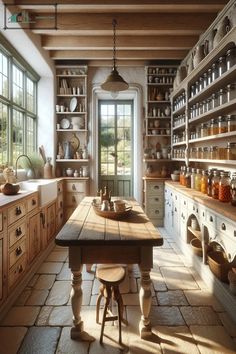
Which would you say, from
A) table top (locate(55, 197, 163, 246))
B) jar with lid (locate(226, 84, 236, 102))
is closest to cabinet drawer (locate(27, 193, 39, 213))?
→ table top (locate(55, 197, 163, 246))

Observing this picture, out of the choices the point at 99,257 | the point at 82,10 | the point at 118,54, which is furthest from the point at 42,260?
the point at 118,54

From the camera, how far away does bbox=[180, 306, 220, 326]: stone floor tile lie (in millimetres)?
2359

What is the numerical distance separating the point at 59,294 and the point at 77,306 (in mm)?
829

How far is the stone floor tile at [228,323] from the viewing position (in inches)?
87.9

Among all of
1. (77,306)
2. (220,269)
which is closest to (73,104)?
(220,269)

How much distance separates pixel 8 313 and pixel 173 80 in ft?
16.9

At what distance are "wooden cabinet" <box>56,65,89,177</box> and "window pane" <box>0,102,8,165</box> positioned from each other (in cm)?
163

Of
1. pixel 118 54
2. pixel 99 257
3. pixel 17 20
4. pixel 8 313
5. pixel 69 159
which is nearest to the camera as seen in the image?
pixel 99 257

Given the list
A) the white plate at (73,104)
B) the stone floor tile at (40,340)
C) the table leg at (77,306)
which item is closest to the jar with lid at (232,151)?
the table leg at (77,306)

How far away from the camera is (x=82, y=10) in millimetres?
3961

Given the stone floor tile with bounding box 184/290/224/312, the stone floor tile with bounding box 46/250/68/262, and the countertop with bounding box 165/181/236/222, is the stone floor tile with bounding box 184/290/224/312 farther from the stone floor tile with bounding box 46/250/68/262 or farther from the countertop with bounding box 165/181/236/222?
the stone floor tile with bounding box 46/250/68/262

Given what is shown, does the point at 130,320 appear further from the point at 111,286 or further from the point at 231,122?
the point at 231,122

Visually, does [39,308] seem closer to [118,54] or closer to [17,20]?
[17,20]

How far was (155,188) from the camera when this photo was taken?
17.9ft
